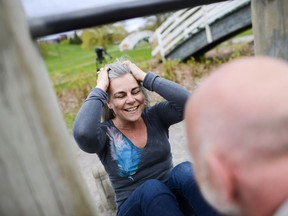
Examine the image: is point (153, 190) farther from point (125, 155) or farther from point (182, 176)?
point (125, 155)

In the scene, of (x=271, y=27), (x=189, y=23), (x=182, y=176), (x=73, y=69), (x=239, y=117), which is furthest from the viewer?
(x=73, y=69)

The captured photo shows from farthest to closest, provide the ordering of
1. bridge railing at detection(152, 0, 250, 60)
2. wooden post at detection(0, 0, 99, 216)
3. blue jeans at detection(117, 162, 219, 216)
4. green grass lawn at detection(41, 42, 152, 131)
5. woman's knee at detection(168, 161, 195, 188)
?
bridge railing at detection(152, 0, 250, 60) < green grass lawn at detection(41, 42, 152, 131) < woman's knee at detection(168, 161, 195, 188) < blue jeans at detection(117, 162, 219, 216) < wooden post at detection(0, 0, 99, 216)

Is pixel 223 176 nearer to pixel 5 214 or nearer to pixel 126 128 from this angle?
pixel 5 214

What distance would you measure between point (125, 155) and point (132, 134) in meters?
0.12

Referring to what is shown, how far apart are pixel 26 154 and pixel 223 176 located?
318 millimetres

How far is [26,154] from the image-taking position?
51 cm

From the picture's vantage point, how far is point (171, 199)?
1248 mm

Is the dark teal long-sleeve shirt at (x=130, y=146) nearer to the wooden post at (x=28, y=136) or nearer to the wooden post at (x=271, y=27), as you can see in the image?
the wooden post at (x=271, y=27)

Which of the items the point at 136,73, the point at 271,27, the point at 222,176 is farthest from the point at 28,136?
the point at 136,73

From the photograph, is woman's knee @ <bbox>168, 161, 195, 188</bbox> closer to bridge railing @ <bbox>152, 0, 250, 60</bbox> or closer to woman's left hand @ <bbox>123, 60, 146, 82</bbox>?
woman's left hand @ <bbox>123, 60, 146, 82</bbox>

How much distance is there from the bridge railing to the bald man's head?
603cm

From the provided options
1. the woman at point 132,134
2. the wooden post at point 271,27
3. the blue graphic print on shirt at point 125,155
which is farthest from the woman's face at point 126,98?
the wooden post at point 271,27

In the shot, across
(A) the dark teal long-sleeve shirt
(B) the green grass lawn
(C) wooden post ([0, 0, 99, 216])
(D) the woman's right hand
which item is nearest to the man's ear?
(C) wooden post ([0, 0, 99, 216])

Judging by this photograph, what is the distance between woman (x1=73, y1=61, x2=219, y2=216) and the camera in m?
1.38
